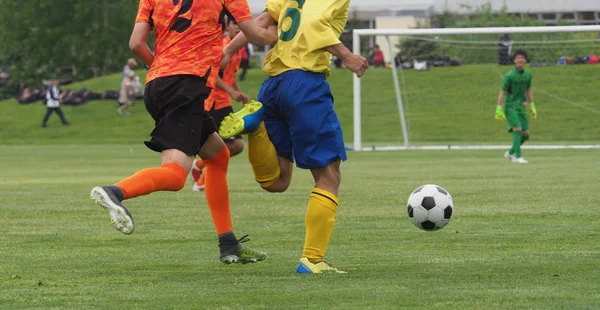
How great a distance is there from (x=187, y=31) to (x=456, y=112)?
26.9 meters

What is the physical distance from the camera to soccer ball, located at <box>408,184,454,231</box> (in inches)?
322

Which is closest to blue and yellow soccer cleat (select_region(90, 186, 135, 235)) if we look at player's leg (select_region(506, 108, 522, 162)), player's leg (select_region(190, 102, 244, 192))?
player's leg (select_region(190, 102, 244, 192))

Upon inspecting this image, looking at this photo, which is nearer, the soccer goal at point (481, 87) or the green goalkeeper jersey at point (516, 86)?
the green goalkeeper jersey at point (516, 86)

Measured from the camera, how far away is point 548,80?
32438 mm

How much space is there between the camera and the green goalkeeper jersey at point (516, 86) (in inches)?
853

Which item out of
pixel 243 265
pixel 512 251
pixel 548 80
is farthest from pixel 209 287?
pixel 548 80

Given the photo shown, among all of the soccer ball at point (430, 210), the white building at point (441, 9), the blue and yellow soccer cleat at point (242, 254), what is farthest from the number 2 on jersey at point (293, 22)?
the white building at point (441, 9)

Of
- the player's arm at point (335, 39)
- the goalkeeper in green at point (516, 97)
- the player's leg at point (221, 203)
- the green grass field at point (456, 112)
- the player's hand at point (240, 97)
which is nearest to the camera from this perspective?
the player's arm at point (335, 39)

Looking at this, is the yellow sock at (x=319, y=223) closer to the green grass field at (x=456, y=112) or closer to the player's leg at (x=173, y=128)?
the player's leg at (x=173, y=128)

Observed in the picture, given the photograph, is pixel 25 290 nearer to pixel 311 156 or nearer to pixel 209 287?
pixel 209 287

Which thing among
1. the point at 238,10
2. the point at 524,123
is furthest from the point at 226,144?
the point at 524,123

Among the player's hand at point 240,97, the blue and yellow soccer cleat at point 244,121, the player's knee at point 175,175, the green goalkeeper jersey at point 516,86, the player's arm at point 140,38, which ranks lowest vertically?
the green goalkeeper jersey at point 516,86

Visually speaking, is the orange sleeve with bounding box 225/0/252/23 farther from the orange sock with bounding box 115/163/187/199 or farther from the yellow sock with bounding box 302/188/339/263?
the yellow sock with bounding box 302/188/339/263

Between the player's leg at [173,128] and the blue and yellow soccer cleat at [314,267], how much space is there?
0.85 m
